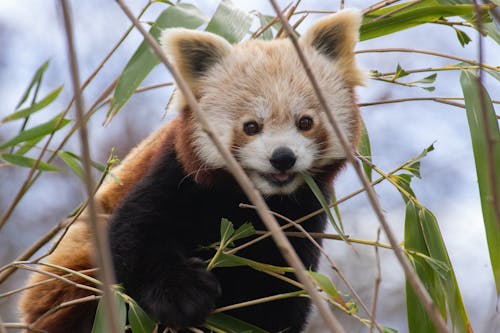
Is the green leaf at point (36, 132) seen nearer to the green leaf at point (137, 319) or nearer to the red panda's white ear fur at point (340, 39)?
the green leaf at point (137, 319)

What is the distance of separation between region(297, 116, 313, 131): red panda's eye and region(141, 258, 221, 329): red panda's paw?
2.26ft

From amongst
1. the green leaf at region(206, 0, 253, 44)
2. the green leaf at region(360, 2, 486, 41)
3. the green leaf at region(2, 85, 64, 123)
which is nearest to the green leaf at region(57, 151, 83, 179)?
the green leaf at region(2, 85, 64, 123)

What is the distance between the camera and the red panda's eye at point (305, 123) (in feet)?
9.14

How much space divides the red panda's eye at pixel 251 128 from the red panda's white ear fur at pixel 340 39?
54 centimetres

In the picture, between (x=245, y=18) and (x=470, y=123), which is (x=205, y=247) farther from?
(x=470, y=123)

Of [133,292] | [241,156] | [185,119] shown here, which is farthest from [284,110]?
[133,292]

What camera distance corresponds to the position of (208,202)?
3.07 metres

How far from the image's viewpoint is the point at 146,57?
275 centimetres

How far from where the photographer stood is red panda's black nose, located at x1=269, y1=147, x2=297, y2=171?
2.61m

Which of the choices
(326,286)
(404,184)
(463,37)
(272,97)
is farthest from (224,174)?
(463,37)

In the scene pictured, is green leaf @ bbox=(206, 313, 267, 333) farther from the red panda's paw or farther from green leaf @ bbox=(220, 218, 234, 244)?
green leaf @ bbox=(220, 218, 234, 244)

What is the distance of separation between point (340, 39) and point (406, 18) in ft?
0.97

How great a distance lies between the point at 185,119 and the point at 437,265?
121cm

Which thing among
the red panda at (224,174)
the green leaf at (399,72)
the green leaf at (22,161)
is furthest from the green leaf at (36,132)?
the green leaf at (399,72)
